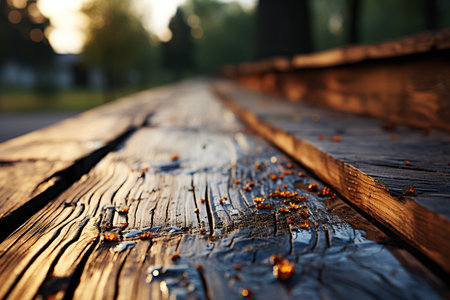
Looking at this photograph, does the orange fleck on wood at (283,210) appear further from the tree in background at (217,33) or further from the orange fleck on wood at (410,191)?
the tree in background at (217,33)

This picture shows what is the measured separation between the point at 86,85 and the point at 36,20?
49.2 feet

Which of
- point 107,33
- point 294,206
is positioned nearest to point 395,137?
point 294,206

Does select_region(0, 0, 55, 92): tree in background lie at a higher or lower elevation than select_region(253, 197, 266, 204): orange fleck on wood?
higher

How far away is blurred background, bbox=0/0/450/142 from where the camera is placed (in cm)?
841

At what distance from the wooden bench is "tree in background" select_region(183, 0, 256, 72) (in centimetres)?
5086

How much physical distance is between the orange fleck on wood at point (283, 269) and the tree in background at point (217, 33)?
51666 mm

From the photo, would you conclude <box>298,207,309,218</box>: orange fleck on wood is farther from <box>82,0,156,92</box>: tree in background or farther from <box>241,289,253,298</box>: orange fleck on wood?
<box>82,0,156,92</box>: tree in background

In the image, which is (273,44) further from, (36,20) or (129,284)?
(36,20)

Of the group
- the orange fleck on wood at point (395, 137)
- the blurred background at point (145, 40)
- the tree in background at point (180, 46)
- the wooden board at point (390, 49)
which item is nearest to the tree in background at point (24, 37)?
the blurred background at point (145, 40)

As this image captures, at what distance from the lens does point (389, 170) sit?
1.08 metres

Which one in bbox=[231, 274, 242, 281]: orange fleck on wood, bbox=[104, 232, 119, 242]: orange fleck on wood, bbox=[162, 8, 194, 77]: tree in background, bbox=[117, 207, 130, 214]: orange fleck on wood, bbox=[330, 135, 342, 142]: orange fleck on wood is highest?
bbox=[162, 8, 194, 77]: tree in background

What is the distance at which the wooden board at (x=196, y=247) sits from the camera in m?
0.69

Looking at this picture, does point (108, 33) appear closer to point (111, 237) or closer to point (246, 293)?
point (111, 237)

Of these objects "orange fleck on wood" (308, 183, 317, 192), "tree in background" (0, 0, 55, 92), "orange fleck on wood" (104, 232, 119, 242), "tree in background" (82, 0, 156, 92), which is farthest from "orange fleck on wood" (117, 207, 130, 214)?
"tree in background" (0, 0, 55, 92)
